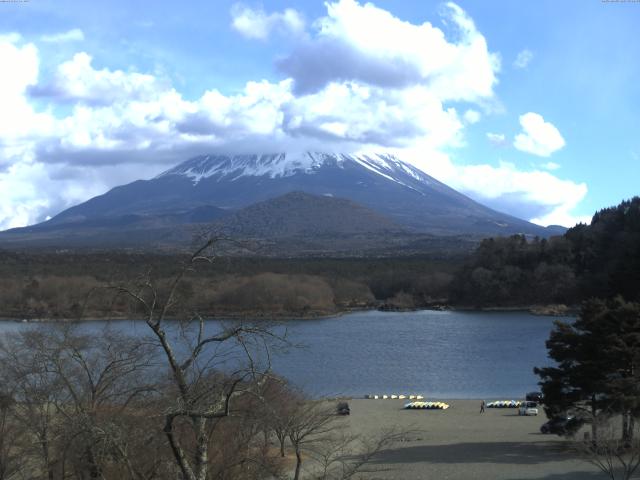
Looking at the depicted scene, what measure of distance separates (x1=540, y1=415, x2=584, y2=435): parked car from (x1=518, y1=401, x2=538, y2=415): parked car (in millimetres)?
5842

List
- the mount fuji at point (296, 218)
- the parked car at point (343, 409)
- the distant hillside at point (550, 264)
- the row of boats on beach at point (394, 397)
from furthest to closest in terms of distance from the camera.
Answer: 1. the mount fuji at point (296, 218)
2. the distant hillside at point (550, 264)
3. the row of boats on beach at point (394, 397)
4. the parked car at point (343, 409)

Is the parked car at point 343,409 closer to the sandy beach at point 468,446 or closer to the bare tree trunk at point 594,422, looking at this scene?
the sandy beach at point 468,446

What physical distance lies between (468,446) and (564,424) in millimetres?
2579

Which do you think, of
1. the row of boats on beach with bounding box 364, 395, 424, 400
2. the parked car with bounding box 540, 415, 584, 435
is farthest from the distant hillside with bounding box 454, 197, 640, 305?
the parked car with bounding box 540, 415, 584, 435

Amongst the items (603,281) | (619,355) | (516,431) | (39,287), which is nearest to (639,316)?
(619,355)

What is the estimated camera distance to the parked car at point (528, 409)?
23625 mm

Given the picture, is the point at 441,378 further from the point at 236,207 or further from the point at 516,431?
the point at 236,207

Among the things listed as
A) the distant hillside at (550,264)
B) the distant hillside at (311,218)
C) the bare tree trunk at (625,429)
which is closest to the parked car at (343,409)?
the bare tree trunk at (625,429)

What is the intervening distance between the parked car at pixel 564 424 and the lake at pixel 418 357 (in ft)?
20.1

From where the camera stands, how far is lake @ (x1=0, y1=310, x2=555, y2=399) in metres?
30.1

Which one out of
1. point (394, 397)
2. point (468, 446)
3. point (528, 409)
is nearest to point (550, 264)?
point (394, 397)

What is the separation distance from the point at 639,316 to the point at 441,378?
53.2 ft

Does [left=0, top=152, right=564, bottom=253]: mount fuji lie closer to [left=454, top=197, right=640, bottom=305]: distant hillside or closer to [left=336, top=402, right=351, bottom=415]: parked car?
[left=454, top=197, right=640, bottom=305]: distant hillside

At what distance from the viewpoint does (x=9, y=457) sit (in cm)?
1090
